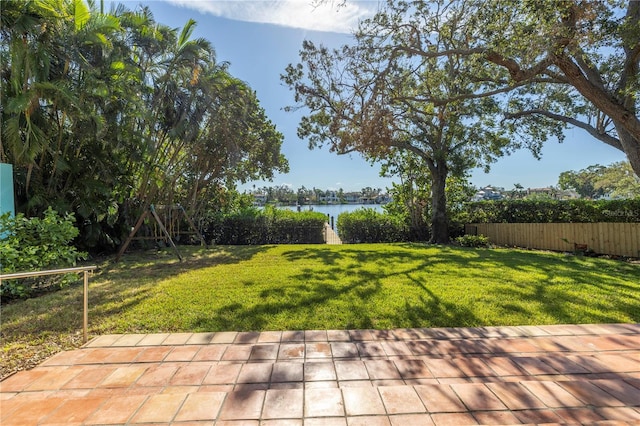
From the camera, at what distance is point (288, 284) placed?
505 cm

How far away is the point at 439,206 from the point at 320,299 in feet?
28.7

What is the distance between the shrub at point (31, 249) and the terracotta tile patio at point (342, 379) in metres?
2.54

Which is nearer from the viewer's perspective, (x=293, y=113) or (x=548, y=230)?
(x=548, y=230)

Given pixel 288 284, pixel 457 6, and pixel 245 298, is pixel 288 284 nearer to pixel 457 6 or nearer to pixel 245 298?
pixel 245 298

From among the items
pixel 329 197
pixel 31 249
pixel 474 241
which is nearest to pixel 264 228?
pixel 474 241

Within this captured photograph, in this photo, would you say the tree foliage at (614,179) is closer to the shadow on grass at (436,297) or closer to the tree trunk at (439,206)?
the tree trunk at (439,206)

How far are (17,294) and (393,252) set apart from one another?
7.81m

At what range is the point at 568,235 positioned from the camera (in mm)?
9406

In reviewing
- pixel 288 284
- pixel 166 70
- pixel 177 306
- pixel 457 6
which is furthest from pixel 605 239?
pixel 166 70

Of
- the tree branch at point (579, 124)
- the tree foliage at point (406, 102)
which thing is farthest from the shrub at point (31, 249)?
the tree branch at point (579, 124)

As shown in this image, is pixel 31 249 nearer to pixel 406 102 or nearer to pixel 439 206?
pixel 406 102

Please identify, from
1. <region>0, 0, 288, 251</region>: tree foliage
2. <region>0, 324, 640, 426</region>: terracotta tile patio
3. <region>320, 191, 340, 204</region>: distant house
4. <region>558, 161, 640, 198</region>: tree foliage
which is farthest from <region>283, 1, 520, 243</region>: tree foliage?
<region>320, 191, 340, 204</region>: distant house

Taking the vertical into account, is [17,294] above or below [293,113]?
below

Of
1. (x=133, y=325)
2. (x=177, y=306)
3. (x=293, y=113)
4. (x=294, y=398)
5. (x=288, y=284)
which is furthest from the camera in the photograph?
(x=293, y=113)
